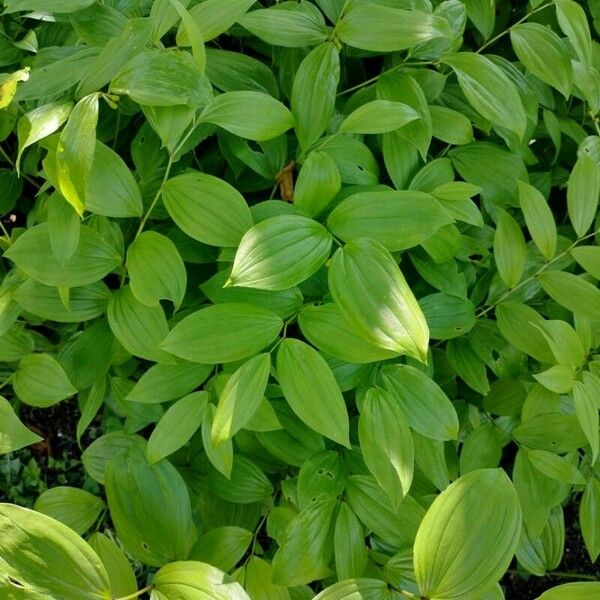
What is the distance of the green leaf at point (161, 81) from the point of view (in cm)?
59

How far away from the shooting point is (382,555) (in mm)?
704

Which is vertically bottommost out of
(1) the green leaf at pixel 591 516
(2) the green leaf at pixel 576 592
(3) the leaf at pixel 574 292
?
(1) the green leaf at pixel 591 516

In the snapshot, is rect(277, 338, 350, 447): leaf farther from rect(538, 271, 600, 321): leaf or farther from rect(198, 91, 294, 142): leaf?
rect(538, 271, 600, 321): leaf

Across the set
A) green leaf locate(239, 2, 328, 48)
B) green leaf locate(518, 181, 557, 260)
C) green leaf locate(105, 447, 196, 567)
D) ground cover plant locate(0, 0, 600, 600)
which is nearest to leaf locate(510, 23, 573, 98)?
ground cover plant locate(0, 0, 600, 600)

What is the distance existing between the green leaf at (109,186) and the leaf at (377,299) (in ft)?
0.65

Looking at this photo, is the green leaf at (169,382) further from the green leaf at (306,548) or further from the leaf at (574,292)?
the leaf at (574,292)

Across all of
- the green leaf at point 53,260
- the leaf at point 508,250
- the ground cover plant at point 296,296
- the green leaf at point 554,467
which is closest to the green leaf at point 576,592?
the ground cover plant at point 296,296

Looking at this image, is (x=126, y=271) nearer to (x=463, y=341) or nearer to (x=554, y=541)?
(x=463, y=341)

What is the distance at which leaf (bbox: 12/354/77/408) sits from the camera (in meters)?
0.72

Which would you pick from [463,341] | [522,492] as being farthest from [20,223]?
[522,492]

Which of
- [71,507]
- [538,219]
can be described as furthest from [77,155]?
[538,219]

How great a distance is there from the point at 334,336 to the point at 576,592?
26 cm

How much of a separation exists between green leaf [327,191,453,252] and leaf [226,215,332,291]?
24 millimetres

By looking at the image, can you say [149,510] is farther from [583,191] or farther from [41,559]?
[583,191]
